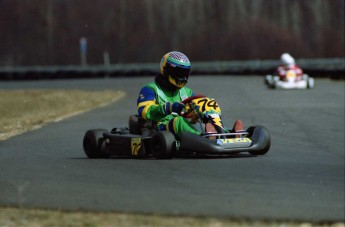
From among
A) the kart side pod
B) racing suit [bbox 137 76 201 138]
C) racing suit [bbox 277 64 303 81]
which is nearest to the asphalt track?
the kart side pod

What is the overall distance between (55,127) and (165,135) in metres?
6.45

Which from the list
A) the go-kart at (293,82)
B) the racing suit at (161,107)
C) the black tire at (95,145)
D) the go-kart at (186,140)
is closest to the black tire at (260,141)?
the go-kart at (186,140)

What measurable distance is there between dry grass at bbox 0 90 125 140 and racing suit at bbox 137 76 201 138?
3.85 meters

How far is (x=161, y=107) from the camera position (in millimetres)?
10297

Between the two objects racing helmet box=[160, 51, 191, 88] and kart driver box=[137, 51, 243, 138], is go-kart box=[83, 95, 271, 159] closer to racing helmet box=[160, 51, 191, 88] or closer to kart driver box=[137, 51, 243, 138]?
kart driver box=[137, 51, 243, 138]

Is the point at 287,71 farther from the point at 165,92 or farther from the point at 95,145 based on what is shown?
the point at 95,145

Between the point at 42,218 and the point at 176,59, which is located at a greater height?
the point at 176,59

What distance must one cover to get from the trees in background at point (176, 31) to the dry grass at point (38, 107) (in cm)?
4587

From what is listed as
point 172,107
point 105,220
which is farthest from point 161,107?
point 105,220

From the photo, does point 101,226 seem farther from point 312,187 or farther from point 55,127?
point 55,127

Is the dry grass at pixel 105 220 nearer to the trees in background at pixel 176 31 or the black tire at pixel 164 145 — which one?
the black tire at pixel 164 145

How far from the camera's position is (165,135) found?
9852 millimetres

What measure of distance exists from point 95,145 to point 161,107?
0.92 metres

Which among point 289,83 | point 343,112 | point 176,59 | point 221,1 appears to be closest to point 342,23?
point 221,1
